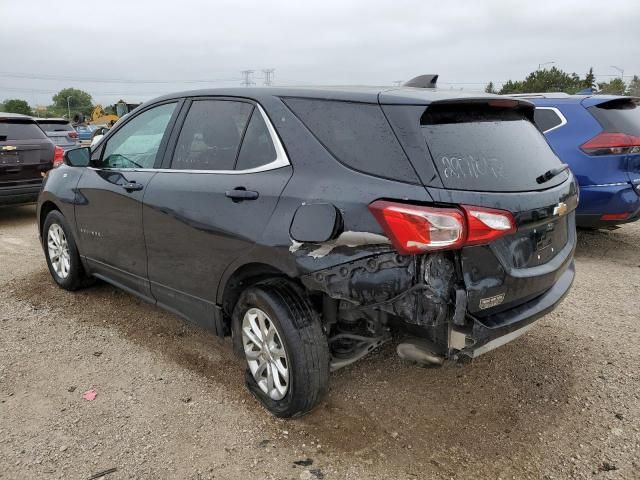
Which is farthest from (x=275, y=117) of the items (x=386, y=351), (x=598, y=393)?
(x=598, y=393)

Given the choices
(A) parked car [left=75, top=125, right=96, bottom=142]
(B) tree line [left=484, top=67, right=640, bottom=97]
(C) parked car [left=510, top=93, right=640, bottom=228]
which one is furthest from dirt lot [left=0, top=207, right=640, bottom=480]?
(B) tree line [left=484, top=67, right=640, bottom=97]


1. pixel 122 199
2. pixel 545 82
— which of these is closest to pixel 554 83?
pixel 545 82

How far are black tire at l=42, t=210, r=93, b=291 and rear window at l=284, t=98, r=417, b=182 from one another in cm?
273

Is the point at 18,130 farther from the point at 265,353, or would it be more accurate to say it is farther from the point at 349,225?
the point at 349,225

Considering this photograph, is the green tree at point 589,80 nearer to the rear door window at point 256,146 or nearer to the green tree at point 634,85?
the green tree at point 634,85

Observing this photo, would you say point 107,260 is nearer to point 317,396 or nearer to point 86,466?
point 86,466

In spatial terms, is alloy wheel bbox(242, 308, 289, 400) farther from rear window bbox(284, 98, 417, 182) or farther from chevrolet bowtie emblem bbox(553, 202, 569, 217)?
chevrolet bowtie emblem bbox(553, 202, 569, 217)

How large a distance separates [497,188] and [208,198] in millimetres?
1568

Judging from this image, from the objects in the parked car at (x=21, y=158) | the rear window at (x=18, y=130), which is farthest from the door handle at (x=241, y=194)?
the rear window at (x=18, y=130)

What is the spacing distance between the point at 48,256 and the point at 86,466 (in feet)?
9.61

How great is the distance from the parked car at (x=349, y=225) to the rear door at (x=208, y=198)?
0.01 metres

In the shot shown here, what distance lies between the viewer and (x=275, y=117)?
112 inches

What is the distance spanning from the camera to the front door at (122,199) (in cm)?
363

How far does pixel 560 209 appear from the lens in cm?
274
